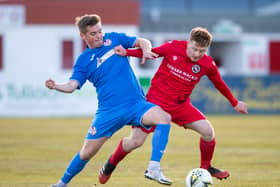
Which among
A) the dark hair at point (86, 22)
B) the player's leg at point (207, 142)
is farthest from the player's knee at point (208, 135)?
the dark hair at point (86, 22)

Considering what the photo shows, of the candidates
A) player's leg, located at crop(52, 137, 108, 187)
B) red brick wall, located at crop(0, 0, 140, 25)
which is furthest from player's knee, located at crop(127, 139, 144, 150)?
red brick wall, located at crop(0, 0, 140, 25)

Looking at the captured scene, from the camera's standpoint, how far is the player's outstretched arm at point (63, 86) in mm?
8539

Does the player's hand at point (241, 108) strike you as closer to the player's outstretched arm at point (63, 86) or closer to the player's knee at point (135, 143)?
the player's knee at point (135, 143)

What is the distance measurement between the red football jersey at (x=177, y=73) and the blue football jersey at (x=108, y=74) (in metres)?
0.34

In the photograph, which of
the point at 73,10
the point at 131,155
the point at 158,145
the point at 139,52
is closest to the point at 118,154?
the point at 158,145

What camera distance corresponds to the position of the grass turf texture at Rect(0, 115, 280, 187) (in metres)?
10.4

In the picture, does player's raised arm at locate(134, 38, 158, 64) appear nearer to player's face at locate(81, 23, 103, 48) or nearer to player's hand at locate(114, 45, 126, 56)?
player's hand at locate(114, 45, 126, 56)

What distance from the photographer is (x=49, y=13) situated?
31.8 metres

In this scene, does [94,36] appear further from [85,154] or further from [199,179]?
[199,179]

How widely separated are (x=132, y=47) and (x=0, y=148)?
7014mm

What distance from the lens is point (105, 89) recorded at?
8.84 m

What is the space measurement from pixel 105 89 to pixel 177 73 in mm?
948

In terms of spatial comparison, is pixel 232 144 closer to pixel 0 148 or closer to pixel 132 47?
pixel 0 148

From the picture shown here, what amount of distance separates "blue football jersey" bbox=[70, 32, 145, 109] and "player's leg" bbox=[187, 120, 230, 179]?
3.31ft
